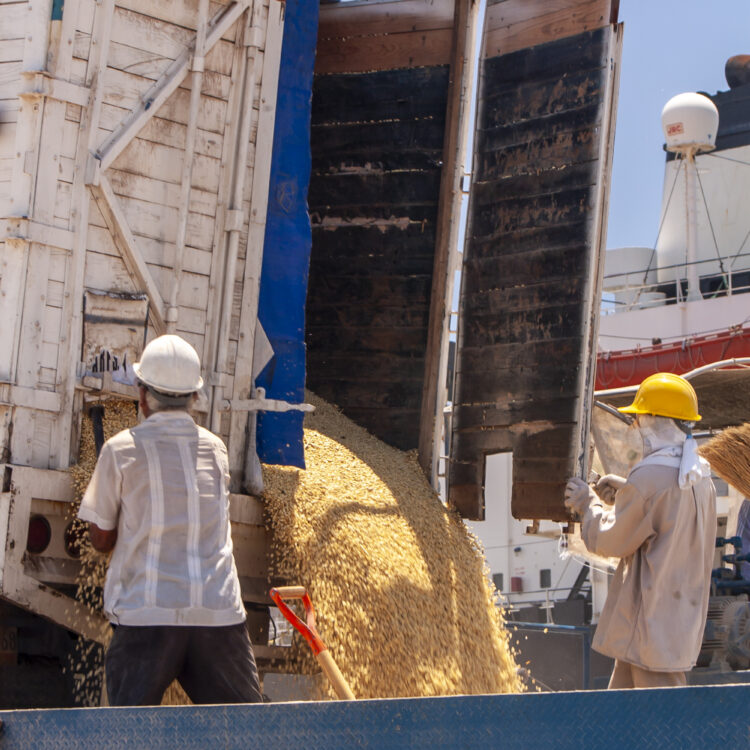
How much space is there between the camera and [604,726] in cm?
232

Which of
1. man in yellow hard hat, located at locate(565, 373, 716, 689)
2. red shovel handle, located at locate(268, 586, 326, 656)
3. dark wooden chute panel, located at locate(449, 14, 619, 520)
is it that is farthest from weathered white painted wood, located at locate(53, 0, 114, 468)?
dark wooden chute panel, located at locate(449, 14, 619, 520)

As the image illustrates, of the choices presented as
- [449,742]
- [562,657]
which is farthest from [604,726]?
[562,657]

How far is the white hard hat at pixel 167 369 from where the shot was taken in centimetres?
373

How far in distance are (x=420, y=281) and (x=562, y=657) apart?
2637 mm

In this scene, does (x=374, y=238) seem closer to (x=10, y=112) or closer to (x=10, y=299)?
(x=10, y=112)

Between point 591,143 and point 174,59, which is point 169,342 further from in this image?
point 591,143

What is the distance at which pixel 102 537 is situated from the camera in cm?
357

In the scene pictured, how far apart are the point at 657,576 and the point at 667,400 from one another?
0.66m

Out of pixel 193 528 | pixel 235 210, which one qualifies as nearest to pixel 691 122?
pixel 235 210

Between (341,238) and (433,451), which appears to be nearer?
(433,451)

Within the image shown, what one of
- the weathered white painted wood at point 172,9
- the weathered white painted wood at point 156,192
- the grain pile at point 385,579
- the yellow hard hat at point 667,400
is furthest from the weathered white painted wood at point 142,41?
the yellow hard hat at point 667,400

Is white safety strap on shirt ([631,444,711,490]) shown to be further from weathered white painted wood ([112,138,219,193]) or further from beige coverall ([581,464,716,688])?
weathered white painted wood ([112,138,219,193])

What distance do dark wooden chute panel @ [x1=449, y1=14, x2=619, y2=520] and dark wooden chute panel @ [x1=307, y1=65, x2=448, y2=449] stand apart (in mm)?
284

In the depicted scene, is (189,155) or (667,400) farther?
(189,155)
